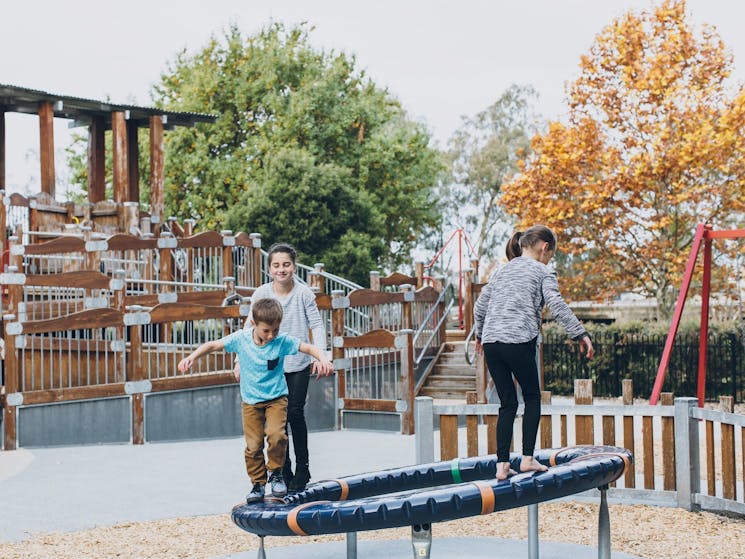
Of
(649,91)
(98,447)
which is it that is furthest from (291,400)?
(649,91)

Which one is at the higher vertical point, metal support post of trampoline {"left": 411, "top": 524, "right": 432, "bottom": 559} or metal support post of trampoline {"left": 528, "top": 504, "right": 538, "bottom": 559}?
metal support post of trampoline {"left": 411, "top": 524, "right": 432, "bottom": 559}

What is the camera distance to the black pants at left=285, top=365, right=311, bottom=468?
6695 mm

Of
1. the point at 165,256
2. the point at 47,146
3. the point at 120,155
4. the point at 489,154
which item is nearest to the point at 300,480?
the point at 165,256

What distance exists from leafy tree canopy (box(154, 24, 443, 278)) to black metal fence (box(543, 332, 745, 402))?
10947 mm

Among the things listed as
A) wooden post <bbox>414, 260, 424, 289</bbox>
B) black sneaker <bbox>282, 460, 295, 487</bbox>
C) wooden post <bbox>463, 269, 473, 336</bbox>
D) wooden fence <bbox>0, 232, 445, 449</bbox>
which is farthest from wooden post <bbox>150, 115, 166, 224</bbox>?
black sneaker <bbox>282, 460, 295, 487</bbox>

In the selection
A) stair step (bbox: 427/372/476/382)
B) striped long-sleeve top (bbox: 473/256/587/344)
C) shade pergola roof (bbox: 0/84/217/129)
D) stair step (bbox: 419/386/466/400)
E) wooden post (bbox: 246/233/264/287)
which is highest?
shade pergola roof (bbox: 0/84/217/129)

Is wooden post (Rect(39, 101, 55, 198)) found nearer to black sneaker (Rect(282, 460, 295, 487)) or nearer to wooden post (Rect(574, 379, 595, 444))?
wooden post (Rect(574, 379, 595, 444))

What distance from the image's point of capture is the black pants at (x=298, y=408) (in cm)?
670

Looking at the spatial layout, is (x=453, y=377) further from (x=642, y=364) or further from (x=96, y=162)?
(x=96, y=162)

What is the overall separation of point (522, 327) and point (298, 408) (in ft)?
5.36

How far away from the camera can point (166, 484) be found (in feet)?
32.7

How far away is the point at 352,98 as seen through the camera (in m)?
36.5

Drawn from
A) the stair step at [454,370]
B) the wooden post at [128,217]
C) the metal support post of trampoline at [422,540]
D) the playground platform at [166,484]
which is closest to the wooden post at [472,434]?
the playground platform at [166,484]

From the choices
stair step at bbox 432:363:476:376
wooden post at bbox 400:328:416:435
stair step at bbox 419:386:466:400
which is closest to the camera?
wooden post at bbox 400:328:416:435
